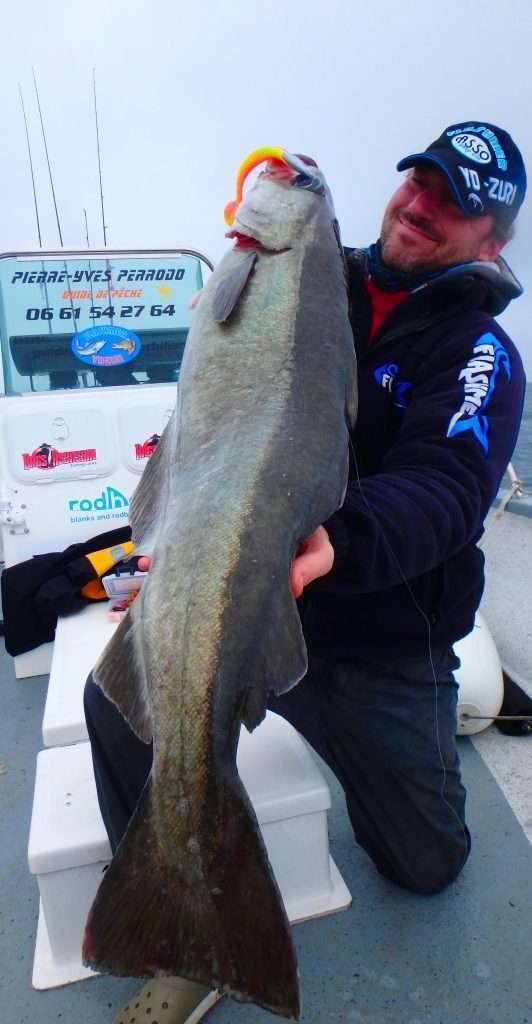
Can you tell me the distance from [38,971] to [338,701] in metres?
1.26

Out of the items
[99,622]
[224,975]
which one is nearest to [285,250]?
[224,975]

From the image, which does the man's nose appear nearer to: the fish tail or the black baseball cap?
the black baseball cap

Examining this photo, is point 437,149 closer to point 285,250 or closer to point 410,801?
point 285,250

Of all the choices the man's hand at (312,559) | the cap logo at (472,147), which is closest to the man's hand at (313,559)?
the man's hand at (312,559)

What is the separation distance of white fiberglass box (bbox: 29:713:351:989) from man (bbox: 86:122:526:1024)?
14cm

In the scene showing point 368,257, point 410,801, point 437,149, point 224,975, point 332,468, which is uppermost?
point 437,149

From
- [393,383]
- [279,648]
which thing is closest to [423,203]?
[393,383]

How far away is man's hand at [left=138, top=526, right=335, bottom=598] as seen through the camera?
1491 mm

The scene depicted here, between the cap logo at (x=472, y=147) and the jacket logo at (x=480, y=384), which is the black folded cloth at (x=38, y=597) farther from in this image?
the cap logo at (x=472, y=147)

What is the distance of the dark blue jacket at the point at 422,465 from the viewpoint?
1.67m

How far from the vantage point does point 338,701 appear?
7.61 ft

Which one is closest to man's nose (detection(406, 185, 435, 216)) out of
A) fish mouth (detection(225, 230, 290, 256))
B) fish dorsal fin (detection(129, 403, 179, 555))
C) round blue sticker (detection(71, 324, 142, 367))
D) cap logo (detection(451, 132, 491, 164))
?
cap logo (detection(451, 132, 491, 164))

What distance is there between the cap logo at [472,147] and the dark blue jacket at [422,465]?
0.33 meters

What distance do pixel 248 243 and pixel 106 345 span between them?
3047mm
